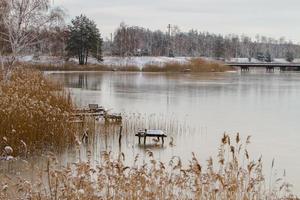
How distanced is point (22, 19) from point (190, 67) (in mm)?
37756

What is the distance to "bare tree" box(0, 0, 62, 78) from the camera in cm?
2064

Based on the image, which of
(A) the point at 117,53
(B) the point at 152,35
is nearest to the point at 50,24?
(A) the point at 117,53

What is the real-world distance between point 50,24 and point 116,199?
22.1 metres

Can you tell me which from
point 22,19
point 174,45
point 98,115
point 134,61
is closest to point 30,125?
point 98,115

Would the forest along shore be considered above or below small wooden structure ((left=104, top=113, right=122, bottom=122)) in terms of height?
above

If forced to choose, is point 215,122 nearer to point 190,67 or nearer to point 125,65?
point 190,67

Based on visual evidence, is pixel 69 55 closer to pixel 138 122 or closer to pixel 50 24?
pixel 50 24

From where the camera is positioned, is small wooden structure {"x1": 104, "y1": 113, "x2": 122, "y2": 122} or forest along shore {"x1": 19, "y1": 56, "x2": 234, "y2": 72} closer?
small wooden structure {"x1": 104, "y1": 113, "x2": 122, "y2": 122}

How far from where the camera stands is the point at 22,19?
2098 cm

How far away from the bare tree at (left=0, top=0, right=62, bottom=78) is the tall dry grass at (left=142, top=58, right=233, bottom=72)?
101ft

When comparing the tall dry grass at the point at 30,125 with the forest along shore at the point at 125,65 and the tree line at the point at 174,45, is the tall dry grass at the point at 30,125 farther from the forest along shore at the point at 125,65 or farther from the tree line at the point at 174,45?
the tree line at the point at 174,45

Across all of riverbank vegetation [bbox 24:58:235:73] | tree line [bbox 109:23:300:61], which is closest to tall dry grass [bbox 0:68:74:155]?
riverbank vegetation [bbox 24:58:235:73]

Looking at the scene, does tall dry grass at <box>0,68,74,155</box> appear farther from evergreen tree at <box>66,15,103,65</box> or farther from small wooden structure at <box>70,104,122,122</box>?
evergreen tree at <box>66,15,103,65</box>

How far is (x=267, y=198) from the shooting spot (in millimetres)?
6219
